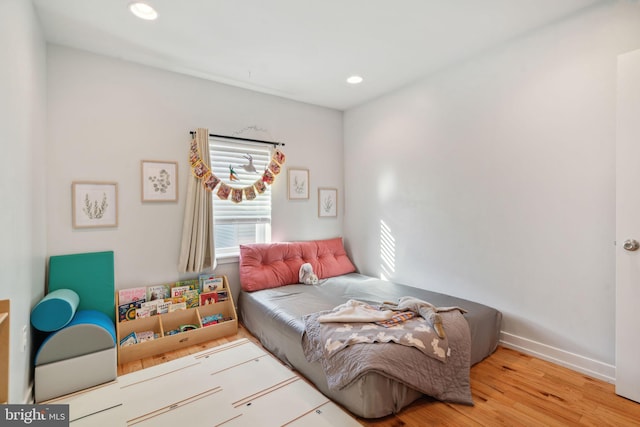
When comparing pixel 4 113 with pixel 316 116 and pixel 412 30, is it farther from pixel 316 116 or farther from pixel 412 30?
pixel 316 116

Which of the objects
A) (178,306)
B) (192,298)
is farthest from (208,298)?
(178,306)

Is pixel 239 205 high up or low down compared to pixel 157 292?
up

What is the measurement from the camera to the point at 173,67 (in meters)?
2.76

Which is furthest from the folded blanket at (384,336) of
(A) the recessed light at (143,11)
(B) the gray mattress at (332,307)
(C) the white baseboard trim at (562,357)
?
(A) the recessed light at (143,11)

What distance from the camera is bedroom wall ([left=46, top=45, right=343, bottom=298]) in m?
2.37

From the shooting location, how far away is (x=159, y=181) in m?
2.77

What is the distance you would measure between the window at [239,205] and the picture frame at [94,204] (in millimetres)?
864

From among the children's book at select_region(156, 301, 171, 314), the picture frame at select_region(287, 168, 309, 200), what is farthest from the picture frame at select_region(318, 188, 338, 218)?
the children's book at select_region(156, 301, 171, 314)

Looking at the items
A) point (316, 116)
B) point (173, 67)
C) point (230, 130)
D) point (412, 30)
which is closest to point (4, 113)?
point (173, 67)

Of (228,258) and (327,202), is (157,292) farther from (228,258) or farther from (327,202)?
(327,202)

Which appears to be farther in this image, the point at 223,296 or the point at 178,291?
the point at 223,296

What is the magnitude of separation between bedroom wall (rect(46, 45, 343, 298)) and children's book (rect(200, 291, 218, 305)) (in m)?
0.27

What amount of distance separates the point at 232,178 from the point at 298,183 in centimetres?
83

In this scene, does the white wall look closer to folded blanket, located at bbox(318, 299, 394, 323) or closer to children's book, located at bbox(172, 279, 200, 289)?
children's book, located at bbox(172, 279, 200, 289)
